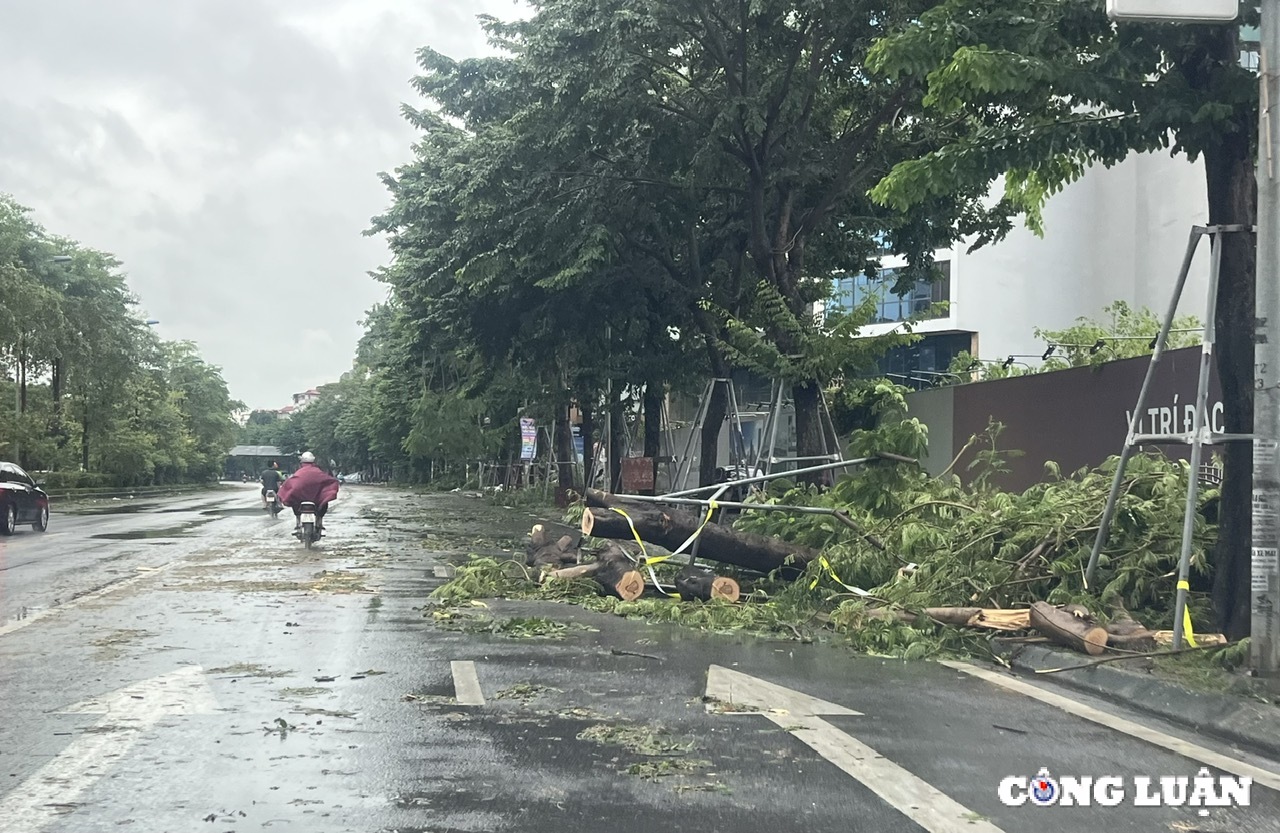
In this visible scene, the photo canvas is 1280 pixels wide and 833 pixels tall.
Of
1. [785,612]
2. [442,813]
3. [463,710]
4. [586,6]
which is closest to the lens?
[442,813]

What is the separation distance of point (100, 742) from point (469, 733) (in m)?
1.85

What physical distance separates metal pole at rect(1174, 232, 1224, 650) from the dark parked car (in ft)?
70.7

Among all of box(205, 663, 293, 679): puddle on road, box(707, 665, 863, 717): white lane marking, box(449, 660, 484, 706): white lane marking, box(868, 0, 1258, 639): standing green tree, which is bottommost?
box(707, 665, 863, 717): white lane marking

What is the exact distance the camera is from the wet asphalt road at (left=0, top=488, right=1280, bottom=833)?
4.95 metres

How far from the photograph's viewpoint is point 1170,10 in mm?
7719

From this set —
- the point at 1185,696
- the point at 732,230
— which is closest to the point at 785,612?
the point at 1185,696

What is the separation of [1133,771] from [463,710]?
12.0 ft

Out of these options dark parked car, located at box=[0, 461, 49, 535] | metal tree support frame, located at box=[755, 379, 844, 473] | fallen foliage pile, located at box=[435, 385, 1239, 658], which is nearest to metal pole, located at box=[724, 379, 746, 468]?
metal tree support frame, located at box=[755, 379, 844, 473]

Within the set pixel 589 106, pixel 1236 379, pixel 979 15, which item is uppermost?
pixel 589 106

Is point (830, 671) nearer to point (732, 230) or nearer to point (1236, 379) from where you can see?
point (1236, 379)

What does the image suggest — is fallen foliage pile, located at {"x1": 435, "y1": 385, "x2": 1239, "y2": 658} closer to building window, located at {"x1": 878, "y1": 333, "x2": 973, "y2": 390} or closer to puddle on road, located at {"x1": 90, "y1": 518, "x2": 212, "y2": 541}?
puddle on road, located at {"x1": 90, "y1": 518, "x2": 212, "y2": 541}

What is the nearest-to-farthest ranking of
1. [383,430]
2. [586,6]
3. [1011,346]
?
[586,6]
[1011,346]
[383,430]

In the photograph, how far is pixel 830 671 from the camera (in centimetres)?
884

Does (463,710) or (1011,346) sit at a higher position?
(1011,346)
